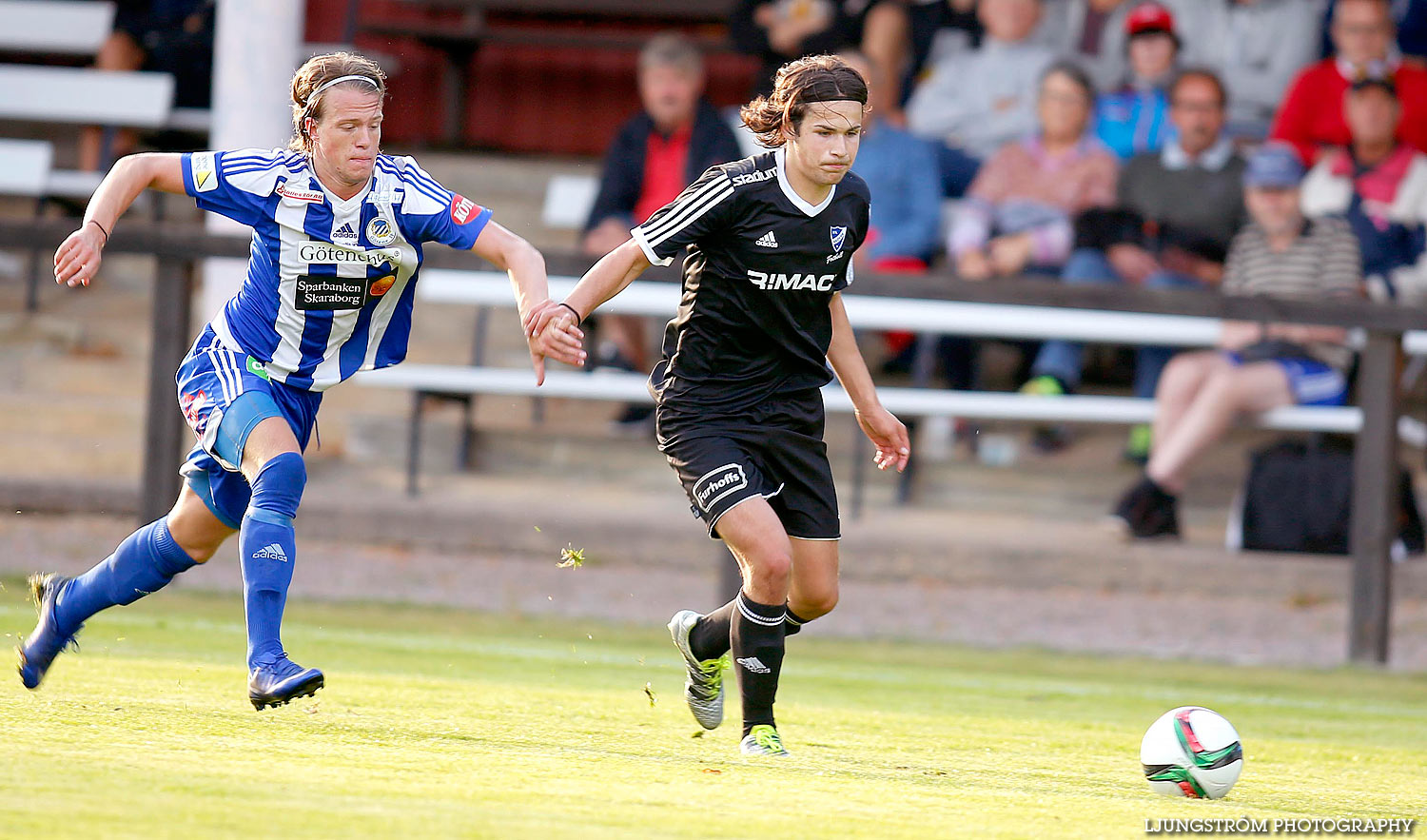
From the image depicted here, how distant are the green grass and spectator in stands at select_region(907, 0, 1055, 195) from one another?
444cm

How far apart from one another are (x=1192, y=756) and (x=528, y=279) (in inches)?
79.5

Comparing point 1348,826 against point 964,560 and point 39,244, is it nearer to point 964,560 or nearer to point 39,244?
point 964,560

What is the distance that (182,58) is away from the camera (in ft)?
41.4

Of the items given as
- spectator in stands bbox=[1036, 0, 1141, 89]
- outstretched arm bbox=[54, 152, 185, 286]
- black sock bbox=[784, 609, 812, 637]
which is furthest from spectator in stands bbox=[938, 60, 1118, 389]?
outstretched arm bbox=[54, 152, 185, 286]

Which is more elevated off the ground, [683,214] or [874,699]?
[683,214]

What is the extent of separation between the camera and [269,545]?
14.0 feet

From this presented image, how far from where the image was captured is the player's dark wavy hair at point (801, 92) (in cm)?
443

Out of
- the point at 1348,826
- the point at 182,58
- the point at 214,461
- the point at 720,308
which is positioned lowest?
the point at 1348,826

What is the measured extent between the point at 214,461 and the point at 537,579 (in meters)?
4.12

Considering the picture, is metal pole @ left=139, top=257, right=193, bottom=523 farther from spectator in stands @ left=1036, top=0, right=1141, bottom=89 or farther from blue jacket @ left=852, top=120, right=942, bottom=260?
spectator in stands @ left=1036, top=0, right=1141, bottom=89

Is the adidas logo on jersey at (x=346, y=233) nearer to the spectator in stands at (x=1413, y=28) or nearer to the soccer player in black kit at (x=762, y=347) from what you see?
the soccer player in black kit at (x=762, y=347)

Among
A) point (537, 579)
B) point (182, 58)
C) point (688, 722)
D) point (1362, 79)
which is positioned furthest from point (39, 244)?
point (1362, 79)

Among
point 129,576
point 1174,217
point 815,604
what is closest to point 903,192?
point 1174,217

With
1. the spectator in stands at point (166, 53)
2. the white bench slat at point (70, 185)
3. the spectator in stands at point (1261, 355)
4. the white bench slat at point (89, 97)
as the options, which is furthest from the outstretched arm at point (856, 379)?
the spectator in stands at point (166, 53)
